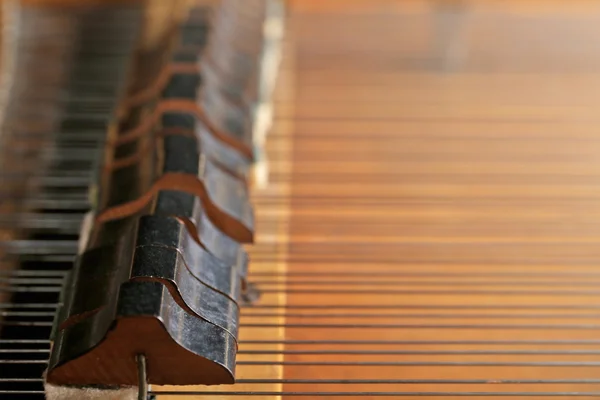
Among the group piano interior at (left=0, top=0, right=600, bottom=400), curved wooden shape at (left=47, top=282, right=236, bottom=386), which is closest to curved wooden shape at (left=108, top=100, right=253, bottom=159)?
piano interior at (left=0, top=0, right=600, bottom=400)

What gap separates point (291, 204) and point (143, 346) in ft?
1.52

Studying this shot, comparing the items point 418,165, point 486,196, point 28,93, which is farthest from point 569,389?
point 28,93

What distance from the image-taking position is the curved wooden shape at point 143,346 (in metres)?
0.78

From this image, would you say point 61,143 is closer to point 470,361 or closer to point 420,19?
point 470,361

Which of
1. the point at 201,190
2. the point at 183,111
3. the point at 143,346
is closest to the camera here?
the point at 143,346

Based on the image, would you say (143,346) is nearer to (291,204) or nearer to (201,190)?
(201,190)

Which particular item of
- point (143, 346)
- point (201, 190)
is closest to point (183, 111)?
point (201, 190)

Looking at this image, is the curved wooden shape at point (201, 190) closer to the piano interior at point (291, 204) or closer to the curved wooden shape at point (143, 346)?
the piano interior at point (291, 204)

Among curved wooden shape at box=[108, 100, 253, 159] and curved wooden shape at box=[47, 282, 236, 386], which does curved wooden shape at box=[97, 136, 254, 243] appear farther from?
curved wooden shape at box=[47, 282, 236, 386]

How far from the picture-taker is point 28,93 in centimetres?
142

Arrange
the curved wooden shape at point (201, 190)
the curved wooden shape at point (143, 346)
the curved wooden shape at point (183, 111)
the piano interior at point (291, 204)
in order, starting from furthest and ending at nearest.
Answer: the curved wooden shape at point (183, 111) < the curved wooden shape at point (201, 190) < the piano interior at point (291, 204) < the curved wooden shape at point (143, 346)

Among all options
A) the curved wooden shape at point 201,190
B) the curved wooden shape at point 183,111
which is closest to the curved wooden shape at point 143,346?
the curved wooden shape at point 201,190

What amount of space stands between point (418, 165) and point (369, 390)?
1.59 ft

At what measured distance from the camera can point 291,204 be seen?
1218 millimetres
